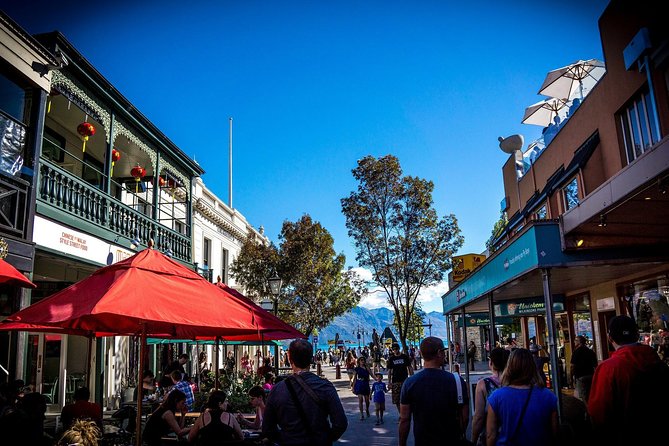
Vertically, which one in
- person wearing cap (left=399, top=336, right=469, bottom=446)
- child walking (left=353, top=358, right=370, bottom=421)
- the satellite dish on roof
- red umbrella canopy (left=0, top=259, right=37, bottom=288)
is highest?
the satellite dish on roof

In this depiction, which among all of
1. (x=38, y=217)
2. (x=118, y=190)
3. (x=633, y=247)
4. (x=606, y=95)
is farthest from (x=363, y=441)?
(x=118, y=190)

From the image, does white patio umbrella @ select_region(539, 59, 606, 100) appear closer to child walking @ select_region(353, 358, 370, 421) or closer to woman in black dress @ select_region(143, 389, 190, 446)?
child walking @ select_region(353, 358, 370, 421)

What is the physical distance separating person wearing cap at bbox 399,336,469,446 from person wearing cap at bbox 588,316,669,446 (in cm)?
106

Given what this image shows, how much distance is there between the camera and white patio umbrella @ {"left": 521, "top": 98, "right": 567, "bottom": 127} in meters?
20.7

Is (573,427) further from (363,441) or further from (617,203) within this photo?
(363,441)

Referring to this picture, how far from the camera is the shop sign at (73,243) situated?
11.0 metres

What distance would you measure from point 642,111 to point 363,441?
9702mm

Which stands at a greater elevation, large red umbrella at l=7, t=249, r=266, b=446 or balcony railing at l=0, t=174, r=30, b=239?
balcony railing at l=0, t=174, r=30, b=239

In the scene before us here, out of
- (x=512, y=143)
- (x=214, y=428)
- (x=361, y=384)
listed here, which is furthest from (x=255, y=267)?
(x=214, y=428)

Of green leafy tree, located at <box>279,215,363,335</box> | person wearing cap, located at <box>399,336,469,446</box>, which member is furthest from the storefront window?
green leafy tree, located at <box>279,215,363,335</box>

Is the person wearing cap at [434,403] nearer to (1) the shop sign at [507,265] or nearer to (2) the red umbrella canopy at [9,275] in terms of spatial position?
(1) the shop sign at [507,265]

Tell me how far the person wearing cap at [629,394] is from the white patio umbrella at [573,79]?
615 inches

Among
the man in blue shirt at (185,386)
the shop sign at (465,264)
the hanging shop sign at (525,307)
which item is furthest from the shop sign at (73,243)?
the shop sign at (465,264)

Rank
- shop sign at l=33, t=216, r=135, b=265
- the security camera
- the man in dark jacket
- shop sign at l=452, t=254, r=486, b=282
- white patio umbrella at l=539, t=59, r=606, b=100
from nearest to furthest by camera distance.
→ the man in dark jacket
the security camera
shop sign at l=33, t=216, r=135, b=265
white patio umbrella at l=539, t=59, r=606, b=100
shop sign at l=452, t=254, r=486, b=282
